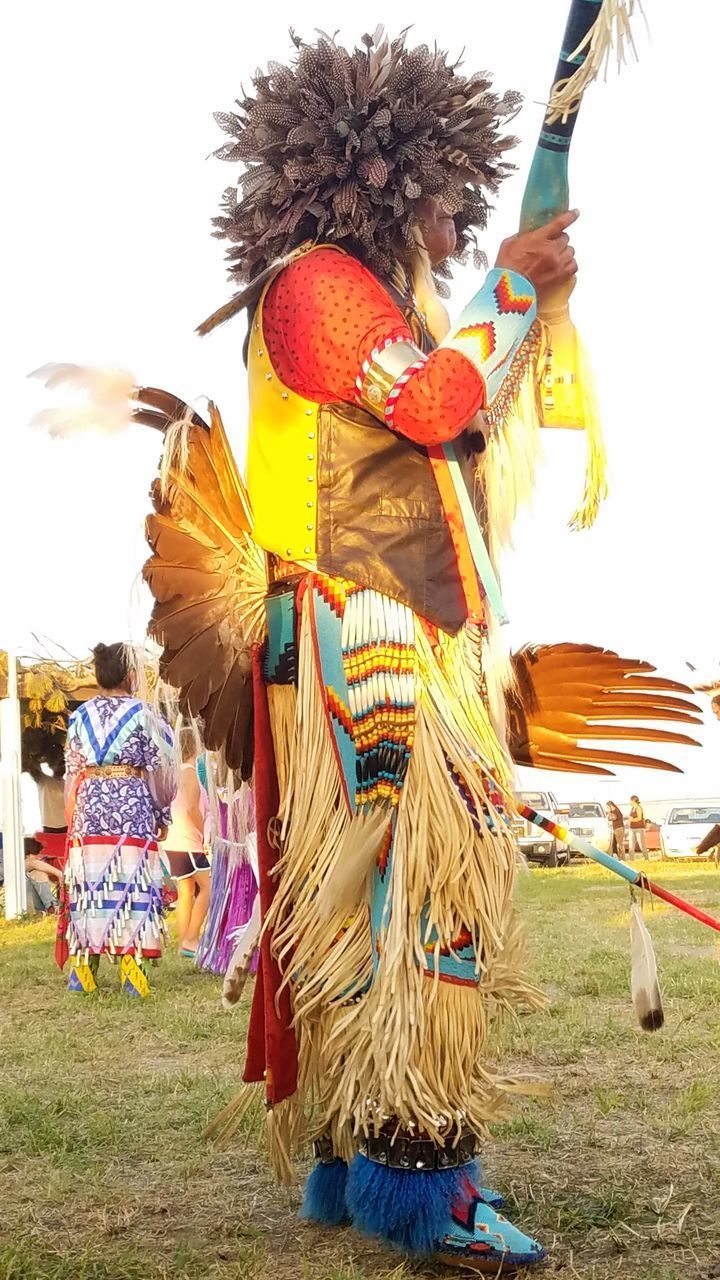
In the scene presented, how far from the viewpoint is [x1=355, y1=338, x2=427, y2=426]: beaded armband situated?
2.21 metres

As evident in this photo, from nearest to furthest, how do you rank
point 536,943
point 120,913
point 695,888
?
point 120,913 < point 536,943 < point 695,888

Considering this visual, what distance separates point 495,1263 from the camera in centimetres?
220

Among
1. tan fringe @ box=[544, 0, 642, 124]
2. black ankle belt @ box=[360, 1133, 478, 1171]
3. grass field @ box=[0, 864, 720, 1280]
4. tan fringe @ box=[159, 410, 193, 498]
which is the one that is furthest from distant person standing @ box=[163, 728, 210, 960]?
tan fringe @ box=[544, 0, 642, 124]

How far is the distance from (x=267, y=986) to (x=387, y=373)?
1.16 meters

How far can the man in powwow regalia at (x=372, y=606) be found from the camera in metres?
2.25

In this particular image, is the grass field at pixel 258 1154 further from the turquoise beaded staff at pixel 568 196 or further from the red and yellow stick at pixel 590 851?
the turquoise beaded staff at pixel 568 196

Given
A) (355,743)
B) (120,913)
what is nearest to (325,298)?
(355,743)

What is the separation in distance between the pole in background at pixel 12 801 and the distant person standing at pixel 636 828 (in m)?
9.43

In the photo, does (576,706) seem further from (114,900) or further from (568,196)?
(114,900)

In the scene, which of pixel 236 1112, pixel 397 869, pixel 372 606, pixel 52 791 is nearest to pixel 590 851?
pixel 397 869

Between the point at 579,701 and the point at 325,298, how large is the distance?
3.21 feet

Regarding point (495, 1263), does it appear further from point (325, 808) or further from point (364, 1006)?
point (325, 808)

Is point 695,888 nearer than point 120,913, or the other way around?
point 120,913

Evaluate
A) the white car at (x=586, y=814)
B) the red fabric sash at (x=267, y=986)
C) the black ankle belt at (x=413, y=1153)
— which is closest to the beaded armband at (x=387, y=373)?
the red fabric sash at (x=267, y=986)
